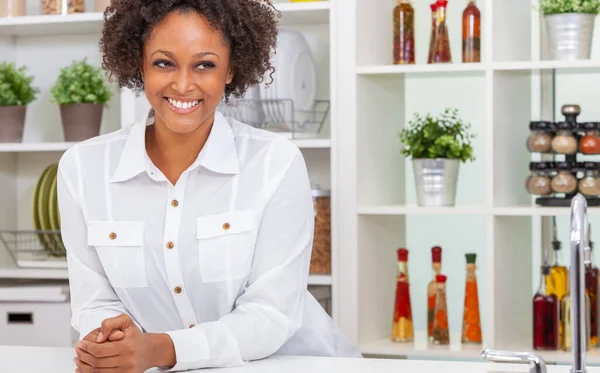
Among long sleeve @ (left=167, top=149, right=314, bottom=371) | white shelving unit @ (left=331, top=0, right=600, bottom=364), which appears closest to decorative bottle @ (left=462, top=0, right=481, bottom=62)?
white shelving unit @ (left=331, top=0, right=600, bottom=364)

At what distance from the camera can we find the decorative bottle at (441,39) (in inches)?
104

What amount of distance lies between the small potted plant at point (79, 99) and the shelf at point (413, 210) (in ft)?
3.01

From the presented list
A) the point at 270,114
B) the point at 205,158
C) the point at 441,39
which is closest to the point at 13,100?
the point at 270,114

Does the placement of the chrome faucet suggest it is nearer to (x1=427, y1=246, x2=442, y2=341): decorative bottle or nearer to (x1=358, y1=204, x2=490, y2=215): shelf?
(x1=358, y1=204, x2=490, y2=215): shelf

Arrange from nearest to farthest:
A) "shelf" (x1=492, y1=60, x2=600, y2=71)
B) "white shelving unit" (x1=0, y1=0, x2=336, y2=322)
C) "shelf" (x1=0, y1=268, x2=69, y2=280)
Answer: "shelf" (x1=492, y1=60, x2=600, y2=71) → "shelf" (x1=0, y1=268, x2=69, y2=280) → "white shelving unit" (x1=0, y1=0, x2=336, y2=322)

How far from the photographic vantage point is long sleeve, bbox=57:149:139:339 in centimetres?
168

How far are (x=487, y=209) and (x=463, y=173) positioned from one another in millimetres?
379

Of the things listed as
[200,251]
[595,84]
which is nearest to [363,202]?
[595,84]

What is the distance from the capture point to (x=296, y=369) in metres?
1.43

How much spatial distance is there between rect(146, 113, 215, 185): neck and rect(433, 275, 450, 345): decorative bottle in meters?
1.10

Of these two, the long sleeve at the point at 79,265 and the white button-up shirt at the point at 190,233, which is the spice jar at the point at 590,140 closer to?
the white button-up shirt at the point at 190,233

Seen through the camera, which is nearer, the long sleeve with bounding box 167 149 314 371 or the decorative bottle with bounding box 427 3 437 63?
the long sleeve with bounding box 167 149 314 371

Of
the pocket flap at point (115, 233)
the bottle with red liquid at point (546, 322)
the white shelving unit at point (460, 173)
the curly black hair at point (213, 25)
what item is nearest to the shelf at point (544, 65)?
the white shelving unit at point (460, 173)

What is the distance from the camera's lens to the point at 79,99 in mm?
2902
